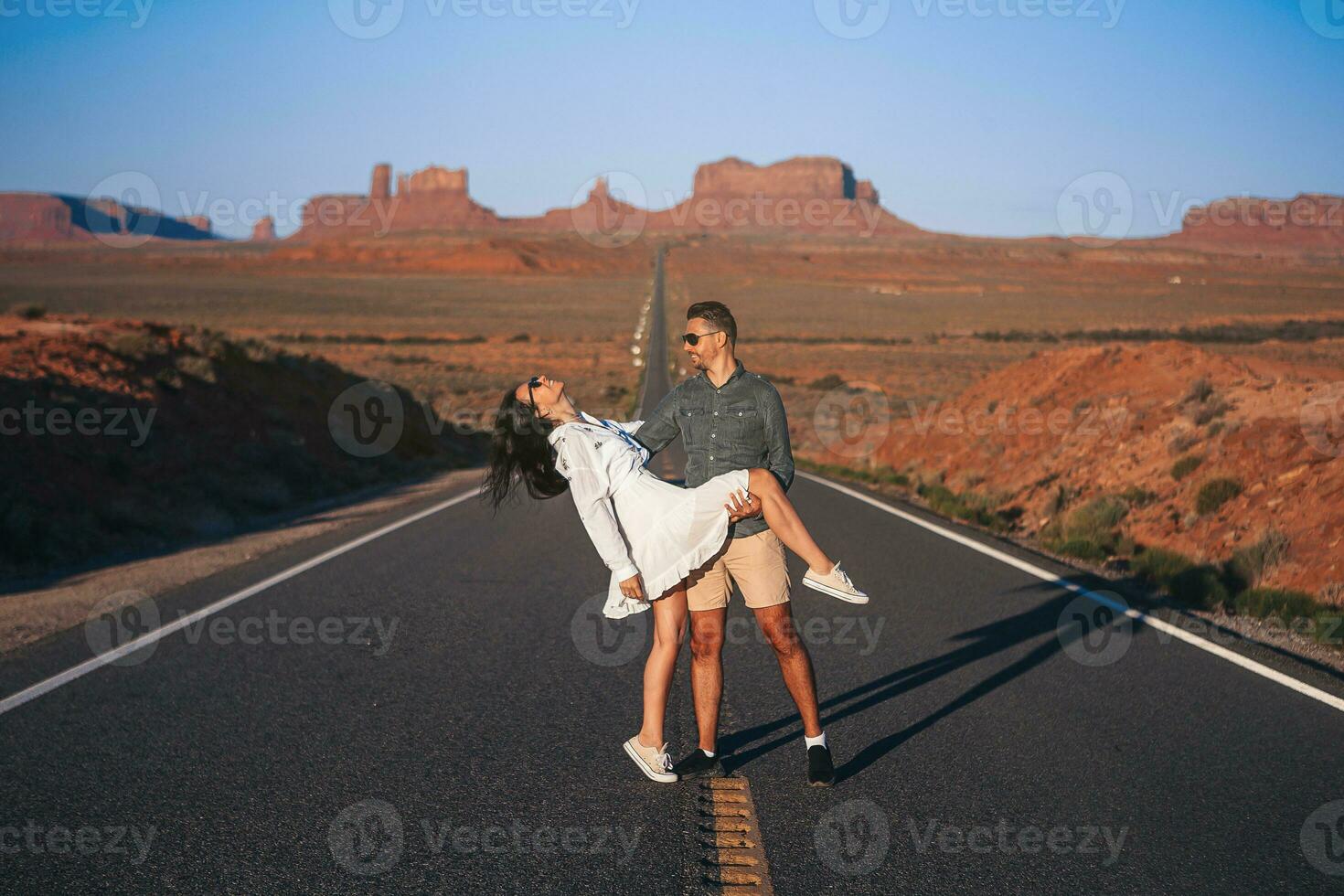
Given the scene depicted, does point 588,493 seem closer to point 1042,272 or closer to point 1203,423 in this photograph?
point 1203,423

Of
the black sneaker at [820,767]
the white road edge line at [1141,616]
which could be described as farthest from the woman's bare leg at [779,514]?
the white road edge line at [1141,616]

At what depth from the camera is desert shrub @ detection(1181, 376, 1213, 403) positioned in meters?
14.5

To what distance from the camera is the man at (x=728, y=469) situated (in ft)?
14.7

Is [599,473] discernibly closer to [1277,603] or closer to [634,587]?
[634,587]

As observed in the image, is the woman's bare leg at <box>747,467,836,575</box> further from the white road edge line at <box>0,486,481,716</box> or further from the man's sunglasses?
the white road edge line at <box>0,486,481,716</box>

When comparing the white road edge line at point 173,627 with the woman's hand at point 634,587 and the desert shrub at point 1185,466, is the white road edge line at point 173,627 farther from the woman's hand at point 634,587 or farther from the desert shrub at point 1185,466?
the desert shrub at point 1185,466

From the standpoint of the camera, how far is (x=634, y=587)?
4.33m

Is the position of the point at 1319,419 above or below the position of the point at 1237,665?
above

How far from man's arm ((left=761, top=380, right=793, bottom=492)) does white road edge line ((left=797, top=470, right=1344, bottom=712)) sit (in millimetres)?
3301

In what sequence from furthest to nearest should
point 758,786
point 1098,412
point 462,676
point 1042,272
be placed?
point 1042,272 → point 1098,412 → point 462,676 → point 758,786

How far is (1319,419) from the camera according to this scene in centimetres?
1168

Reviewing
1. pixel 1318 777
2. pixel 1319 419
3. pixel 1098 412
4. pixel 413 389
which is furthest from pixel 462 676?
pixel 413 389

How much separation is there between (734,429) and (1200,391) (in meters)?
12.0

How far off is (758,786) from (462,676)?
217 centimetres
